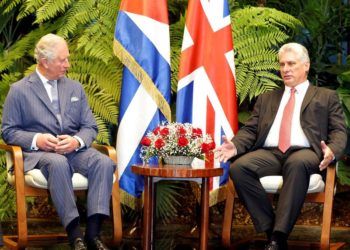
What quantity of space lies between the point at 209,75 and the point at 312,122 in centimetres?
84

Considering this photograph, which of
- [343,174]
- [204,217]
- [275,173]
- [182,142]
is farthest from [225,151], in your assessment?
[343,174]

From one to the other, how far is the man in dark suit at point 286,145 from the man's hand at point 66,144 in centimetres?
90

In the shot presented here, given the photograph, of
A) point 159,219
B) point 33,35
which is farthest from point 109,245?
point 33,35

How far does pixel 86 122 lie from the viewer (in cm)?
440

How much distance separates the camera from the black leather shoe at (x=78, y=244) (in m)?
3.88

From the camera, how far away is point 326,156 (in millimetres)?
4031

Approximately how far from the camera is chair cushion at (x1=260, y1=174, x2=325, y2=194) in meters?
4.07

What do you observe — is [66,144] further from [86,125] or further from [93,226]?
[93,226]

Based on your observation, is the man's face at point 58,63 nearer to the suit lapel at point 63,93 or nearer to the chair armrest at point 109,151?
the suit lapel at point 63,93

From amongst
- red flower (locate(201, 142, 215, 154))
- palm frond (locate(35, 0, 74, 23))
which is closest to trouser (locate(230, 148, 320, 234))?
red flower (locate(201, 142, 215, 154))

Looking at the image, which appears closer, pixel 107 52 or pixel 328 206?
pixel 328 206

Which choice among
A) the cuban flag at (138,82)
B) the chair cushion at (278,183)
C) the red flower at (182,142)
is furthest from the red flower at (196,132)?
the cuban flag at (138,82)

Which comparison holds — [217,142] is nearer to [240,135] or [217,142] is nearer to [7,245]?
[240,135]

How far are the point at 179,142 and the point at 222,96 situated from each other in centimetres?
85
